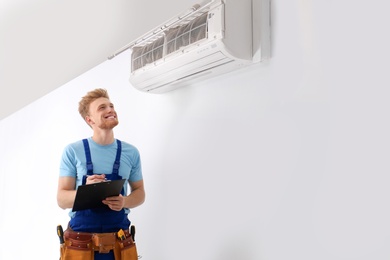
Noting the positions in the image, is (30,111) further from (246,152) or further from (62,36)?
(246,152)

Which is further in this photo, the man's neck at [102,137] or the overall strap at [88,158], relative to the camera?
the man's neck at [102,137]

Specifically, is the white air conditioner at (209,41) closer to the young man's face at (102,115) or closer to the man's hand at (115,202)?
the young man's face at (102,115)

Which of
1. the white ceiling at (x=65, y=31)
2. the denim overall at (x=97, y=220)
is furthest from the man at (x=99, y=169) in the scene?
the white ceiling at (x=65, y=31)

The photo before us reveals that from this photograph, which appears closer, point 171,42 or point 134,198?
point 134,198

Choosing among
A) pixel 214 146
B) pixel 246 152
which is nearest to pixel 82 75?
pixel 214 146

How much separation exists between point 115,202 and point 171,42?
0.94 m

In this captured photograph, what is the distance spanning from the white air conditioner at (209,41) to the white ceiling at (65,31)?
0.90 ft

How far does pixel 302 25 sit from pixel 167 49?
34.2 inches

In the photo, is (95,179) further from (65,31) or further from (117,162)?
(65,31)

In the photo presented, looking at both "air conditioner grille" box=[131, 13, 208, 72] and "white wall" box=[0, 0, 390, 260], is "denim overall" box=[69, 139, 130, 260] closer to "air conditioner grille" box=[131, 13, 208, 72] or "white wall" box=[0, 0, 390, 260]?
"white wall" box=[0, 0, 390, 260]

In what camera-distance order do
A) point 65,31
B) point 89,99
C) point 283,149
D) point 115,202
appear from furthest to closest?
point 65,31, point 89,99, point 115,202, point 283,149

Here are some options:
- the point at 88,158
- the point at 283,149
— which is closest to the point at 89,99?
the point at 88,158

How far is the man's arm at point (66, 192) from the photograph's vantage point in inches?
90.6

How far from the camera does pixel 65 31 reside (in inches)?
125
